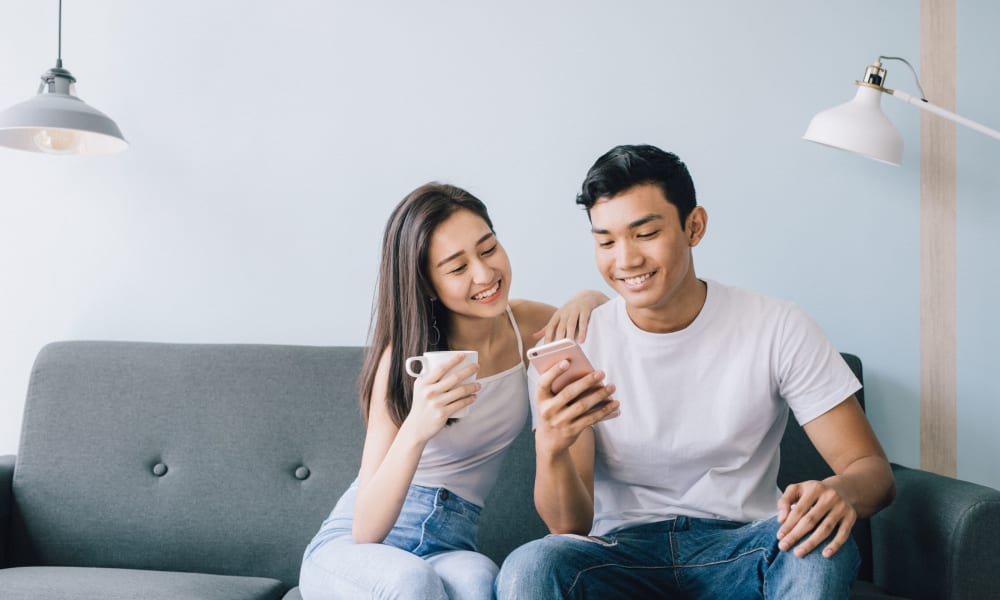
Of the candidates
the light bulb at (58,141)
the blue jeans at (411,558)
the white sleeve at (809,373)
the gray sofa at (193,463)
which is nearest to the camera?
the blue jeans at (411,558)

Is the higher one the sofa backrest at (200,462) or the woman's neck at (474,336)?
the woman's neck at (474,336)

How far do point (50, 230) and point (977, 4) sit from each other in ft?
8.36

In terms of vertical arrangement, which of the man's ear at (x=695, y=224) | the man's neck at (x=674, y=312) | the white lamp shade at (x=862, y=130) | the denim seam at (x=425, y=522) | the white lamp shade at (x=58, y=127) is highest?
the white lamp shade at (x=862, y=130)

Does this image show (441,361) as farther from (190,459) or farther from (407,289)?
(190,459)

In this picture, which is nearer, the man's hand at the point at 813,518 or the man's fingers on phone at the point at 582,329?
the man's hand at the point at 813,518

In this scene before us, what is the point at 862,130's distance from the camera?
1908mm

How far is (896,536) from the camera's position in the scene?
1.75 metres

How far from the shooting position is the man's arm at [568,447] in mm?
1406

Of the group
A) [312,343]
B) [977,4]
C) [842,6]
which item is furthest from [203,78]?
[977,4]

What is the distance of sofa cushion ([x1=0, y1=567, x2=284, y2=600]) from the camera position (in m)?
1.72

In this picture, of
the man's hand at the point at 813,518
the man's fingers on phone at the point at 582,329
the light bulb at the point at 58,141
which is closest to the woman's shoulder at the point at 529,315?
the man's fingers on phone at the point at 582,329

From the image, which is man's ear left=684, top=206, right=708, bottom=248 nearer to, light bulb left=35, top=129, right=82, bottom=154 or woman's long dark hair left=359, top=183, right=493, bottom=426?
woman's long dark hair left=359, top=183, right=493, bottom=426

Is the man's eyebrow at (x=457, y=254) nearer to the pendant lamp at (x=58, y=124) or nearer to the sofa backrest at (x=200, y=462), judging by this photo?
the sofa backrest at (x=200, y=462)

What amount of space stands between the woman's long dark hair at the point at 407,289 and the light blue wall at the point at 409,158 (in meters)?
0.61
